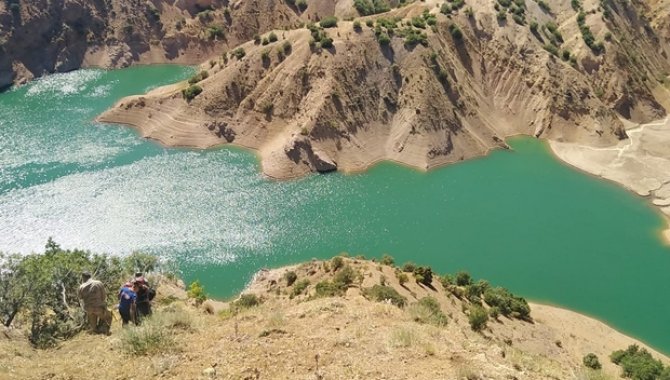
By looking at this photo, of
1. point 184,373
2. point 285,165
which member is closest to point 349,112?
point 285,165

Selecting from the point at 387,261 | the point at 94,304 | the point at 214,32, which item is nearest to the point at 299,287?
the point at 387,261

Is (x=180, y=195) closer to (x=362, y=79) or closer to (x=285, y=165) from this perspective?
(x=285, y=165)

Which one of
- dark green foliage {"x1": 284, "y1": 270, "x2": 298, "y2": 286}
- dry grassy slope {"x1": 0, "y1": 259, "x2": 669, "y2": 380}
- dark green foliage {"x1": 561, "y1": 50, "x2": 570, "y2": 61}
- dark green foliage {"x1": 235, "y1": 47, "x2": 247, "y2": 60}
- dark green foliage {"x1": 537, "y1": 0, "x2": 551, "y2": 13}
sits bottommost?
dark green foliage {"x1": 284, "y1": 270, "x2": 298, "y2": 286}

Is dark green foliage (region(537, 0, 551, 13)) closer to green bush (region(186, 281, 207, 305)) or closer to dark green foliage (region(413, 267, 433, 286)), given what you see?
dark green foliage (region(413, 267, 433, 286))

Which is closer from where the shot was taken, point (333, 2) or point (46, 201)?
point (46, 201)

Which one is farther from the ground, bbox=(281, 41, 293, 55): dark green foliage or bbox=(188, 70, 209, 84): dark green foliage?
bbox=(281, 41, 293, 55): dark green foliage

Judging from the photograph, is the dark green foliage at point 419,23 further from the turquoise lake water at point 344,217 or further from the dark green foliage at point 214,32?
the dark green foliage at point 214,32

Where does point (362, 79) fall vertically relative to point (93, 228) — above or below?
above

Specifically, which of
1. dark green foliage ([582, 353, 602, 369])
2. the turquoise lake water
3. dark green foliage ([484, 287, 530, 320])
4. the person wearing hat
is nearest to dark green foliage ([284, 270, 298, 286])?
the turquoise lake water
